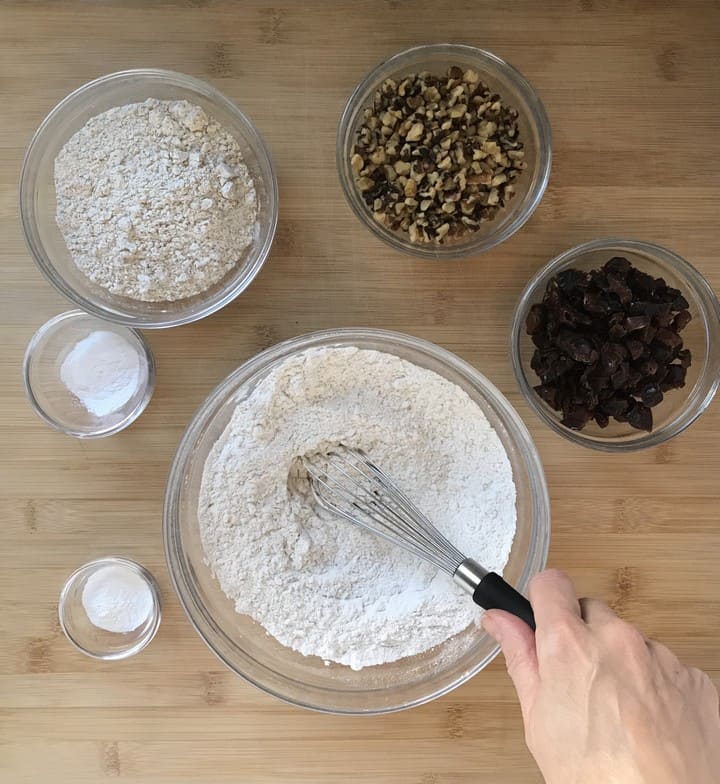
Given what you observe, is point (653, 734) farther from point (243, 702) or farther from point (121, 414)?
point (121, 414)

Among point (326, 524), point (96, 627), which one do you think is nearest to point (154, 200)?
point (326, 524)

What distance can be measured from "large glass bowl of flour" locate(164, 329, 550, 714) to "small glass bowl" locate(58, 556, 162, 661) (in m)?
0.15

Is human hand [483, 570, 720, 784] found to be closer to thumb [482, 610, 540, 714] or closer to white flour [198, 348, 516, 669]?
thumb [482, 610, 540, 714]

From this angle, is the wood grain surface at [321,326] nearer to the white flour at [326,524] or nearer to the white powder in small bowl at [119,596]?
the white powder in small bowl at [119,596]

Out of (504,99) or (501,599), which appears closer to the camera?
(501,599)

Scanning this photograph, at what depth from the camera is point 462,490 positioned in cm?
130

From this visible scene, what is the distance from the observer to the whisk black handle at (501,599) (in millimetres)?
1054

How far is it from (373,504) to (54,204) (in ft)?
2.62

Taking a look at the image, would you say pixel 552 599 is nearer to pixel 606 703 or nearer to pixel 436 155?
pixel 606 703

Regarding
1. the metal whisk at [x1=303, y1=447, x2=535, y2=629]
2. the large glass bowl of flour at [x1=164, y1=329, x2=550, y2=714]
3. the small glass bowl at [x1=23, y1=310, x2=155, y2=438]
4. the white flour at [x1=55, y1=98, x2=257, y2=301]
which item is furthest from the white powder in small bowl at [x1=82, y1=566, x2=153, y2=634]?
the white flour at [x1=55, y1=98, x2=257, y2=301]

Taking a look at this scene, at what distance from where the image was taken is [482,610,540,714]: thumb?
3.28ft

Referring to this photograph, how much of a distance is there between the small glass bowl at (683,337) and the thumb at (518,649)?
16.1 inches

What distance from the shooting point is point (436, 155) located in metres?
1.24

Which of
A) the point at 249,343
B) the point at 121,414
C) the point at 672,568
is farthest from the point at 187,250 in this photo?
the point at 672,568
